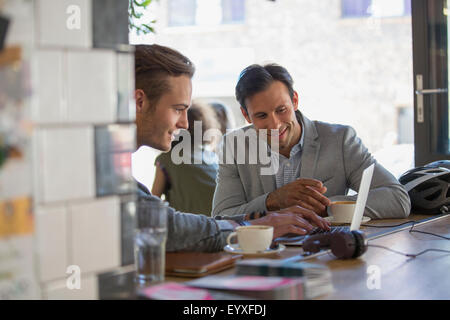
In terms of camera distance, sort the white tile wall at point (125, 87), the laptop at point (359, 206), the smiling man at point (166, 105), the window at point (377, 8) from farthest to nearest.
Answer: the window at point (377, 8) < the smiling man at point (166, 105) < the laptop at point (359, 206) < the white tile wall at point (125, 87)

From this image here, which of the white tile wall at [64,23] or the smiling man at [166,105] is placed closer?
the white tile wall at [64,23]

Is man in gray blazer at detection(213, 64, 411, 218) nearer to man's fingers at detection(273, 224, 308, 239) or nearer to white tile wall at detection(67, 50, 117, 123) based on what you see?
man's fingers at detection(273, 224, 308, 239)

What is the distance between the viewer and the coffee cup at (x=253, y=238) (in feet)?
4.34

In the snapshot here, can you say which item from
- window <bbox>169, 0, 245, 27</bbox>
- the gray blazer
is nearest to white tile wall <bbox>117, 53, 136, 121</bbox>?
the gray blazer

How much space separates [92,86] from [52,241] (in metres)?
0.20

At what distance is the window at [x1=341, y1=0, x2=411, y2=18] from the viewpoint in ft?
35.6

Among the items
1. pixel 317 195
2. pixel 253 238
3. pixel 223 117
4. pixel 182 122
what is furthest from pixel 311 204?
pixel 223 117

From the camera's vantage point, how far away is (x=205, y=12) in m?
13.0

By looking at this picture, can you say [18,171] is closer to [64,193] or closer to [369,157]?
[64,193]

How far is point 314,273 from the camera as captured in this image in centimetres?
94

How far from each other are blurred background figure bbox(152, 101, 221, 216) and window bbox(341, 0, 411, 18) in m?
8.65

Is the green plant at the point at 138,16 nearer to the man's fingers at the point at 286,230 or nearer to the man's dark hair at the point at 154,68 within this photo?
the man's dark hair at the point at 154,68

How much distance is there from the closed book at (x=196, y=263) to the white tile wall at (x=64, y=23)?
1.68ft

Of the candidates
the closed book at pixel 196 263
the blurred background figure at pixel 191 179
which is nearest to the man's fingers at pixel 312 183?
the closed book at pixel 196 263
